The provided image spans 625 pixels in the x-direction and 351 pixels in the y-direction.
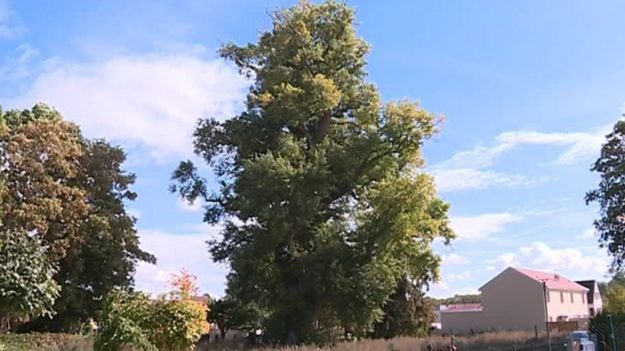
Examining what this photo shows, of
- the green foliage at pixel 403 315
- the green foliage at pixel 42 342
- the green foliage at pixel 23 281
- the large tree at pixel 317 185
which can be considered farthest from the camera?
the green foliage at pixel 403 315

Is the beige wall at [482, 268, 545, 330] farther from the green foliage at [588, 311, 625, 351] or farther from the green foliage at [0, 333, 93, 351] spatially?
the green foliage at [0, 333, 93, 351]

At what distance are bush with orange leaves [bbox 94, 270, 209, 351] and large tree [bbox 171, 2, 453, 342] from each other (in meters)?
13.6

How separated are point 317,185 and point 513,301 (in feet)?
112

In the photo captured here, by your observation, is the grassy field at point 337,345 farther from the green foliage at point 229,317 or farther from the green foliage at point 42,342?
the green foliage at point 229,317

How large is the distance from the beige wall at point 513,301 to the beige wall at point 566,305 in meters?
1.17

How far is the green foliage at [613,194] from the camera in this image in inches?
1225

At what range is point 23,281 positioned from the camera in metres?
14.2

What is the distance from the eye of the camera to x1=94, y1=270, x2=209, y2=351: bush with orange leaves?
1323 cm

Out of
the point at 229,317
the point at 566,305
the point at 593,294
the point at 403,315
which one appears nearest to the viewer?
the point at 403,315

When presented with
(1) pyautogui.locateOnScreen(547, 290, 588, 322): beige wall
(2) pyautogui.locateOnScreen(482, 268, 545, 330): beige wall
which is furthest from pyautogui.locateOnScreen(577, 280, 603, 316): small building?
(2) pyautogui.locateOnScreen(482, 268, 545, 330): beige wall

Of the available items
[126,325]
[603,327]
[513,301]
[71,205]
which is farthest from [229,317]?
[513,301]

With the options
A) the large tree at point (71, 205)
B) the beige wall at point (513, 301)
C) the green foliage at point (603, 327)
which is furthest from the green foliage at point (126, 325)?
the beige wall at point (513, 301)

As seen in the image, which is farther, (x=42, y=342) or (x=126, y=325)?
(x=42, y=342)

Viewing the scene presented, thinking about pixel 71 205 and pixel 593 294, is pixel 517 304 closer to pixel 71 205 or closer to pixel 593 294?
pixel 593 294
